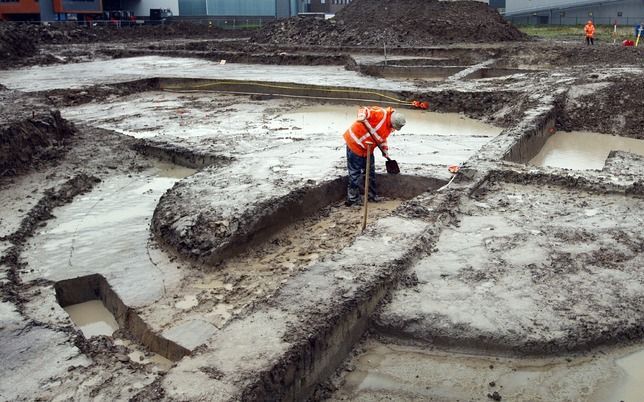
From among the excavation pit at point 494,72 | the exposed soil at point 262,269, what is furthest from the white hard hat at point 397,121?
the excavation pit at point 494,72

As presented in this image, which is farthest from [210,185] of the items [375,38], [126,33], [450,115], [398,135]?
[126,33]

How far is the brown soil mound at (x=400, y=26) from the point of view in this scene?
1040 inches

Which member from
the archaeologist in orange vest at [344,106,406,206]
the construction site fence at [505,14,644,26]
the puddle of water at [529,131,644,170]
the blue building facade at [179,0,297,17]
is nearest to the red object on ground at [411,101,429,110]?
the puddle of water at [529,131,644,170]

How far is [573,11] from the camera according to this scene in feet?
126

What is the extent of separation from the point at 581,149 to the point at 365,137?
5.65 meters

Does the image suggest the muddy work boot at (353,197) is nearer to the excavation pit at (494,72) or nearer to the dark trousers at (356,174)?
the dark trousers at (356,174)

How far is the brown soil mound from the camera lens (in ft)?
86.6

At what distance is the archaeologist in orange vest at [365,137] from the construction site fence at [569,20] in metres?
33.4

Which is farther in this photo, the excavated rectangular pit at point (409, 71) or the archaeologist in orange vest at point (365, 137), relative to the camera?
the excavated rectangular pit at point (409, 71)

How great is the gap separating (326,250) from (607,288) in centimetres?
281

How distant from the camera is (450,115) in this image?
13906 mm

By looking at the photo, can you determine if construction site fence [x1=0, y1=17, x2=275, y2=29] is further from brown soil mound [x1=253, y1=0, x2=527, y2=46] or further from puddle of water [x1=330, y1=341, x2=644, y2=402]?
puddle of water [x1=330, y1=341, x2=644, y2=402]

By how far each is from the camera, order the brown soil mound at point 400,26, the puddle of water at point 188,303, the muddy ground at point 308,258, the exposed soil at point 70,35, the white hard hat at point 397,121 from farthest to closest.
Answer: the brown soil mound at point 400,26, the exposed soil at point 70,35, the white hard hat at point 397,121, the puddle of water at point 188,303, the muddy ground at point 308,258

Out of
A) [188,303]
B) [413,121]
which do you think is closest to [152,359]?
[188,303]
